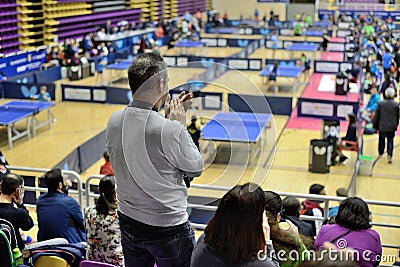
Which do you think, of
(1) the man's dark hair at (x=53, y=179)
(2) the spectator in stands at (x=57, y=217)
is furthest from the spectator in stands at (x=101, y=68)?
(2) the spectator in stands at (x=57, y=217)

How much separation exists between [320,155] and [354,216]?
742 cm

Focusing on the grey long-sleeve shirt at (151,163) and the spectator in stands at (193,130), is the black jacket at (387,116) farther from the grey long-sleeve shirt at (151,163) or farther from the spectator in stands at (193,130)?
the grey long-sleeve shirt at (151,163)

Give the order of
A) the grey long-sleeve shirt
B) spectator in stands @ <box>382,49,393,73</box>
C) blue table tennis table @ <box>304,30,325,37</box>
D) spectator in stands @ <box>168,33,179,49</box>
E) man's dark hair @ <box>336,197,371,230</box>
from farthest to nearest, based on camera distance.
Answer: blue table tennis table @ <box>304,30,325,37</box> < spectator in stands @ <box>168,33,179,49</box> < spectator in stands @ <box>382,49,393,73</box> < man's dark hair @ <box>336,197,371,230</box> < the grey long-sleeve shirt

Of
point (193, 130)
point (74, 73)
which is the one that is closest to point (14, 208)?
point (193, 130)

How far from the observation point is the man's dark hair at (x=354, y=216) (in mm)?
3908

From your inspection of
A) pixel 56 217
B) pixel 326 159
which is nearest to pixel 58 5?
pixel 326 159

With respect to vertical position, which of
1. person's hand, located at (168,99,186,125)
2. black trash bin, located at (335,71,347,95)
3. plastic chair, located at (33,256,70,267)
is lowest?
black trash bin, located at (335,71,347,95)

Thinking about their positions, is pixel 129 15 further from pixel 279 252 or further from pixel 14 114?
pixel 279 252

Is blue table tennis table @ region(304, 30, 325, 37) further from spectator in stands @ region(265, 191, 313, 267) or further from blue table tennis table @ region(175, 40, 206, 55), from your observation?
spectator in stands @ region(265, 191, 313, 267)

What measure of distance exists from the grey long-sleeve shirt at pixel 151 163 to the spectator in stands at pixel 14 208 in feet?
6.98

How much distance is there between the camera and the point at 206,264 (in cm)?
253

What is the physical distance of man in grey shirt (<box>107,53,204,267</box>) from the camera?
101 inches

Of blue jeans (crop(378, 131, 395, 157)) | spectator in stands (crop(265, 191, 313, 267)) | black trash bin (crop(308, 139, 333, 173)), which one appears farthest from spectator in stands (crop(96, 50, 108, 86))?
spectator in stands (crop(265, 191, 313, 267))

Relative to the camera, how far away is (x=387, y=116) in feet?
35.9
